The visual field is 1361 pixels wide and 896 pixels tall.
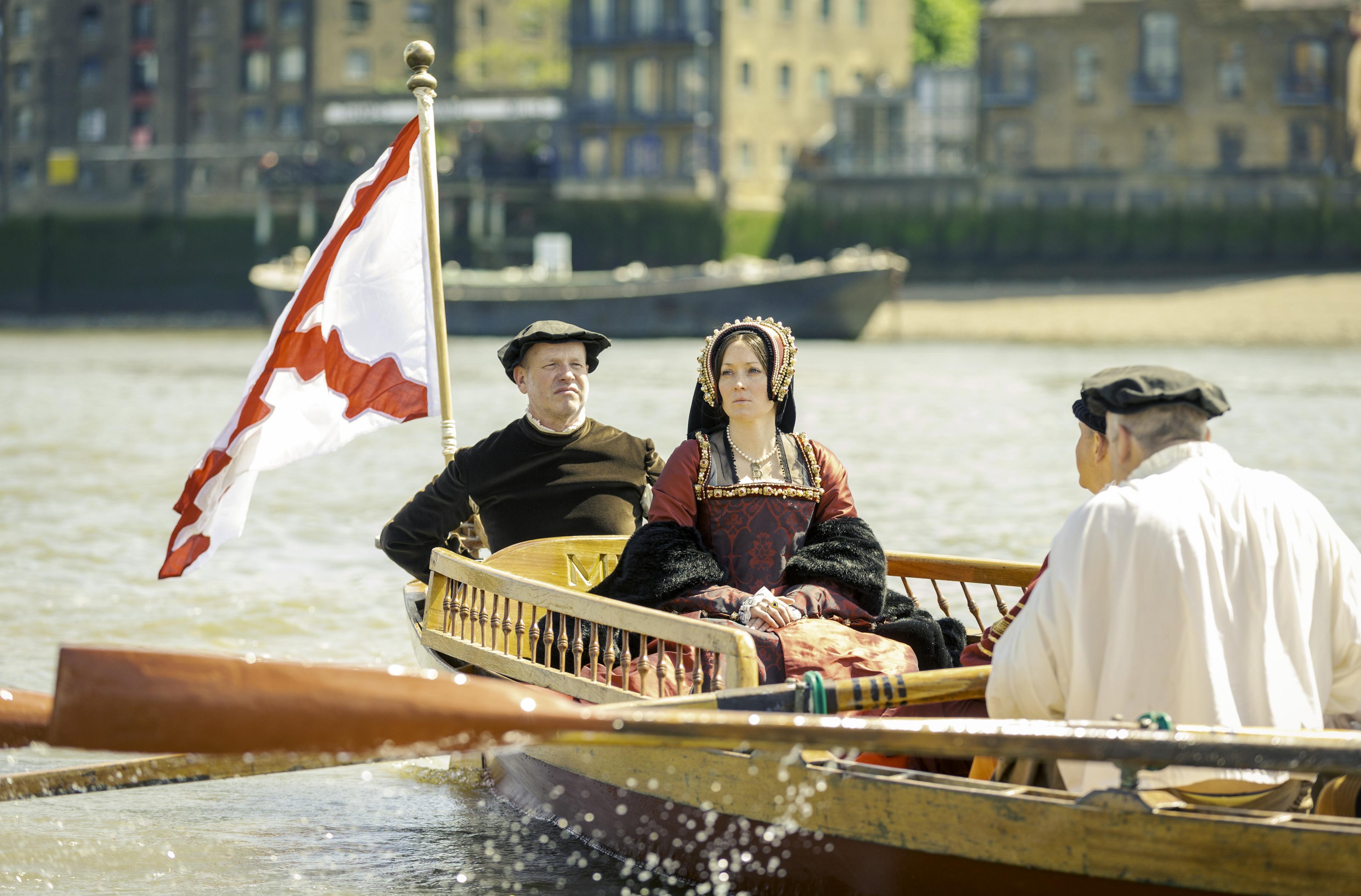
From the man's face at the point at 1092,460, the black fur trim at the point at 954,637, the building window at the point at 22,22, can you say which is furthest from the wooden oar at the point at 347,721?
the building window at the point at 22,22

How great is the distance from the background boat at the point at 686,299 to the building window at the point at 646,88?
33.4ft

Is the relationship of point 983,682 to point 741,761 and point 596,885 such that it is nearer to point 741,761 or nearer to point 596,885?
point 741,761

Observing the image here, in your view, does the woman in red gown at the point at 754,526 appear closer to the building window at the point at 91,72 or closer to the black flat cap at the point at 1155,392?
the black flat cap at the point at 1155,392

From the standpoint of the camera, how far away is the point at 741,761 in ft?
14.3

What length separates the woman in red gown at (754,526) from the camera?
5.06 meters

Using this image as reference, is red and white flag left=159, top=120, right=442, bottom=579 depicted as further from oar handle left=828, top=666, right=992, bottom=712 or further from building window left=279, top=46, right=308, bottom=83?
building window left=279, top=46, right=308, bottom=83

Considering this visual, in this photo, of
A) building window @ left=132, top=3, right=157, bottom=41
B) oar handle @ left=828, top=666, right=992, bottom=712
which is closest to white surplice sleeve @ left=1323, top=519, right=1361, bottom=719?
oar handle @ left=828, top=666, right=992, bottom=712

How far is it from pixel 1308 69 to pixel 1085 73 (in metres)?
6.24

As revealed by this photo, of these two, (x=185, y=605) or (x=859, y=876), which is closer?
(x=859, y=876)

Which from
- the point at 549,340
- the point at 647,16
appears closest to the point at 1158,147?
the point at 647,16

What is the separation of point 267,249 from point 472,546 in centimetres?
5260

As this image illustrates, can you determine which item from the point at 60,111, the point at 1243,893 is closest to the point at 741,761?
the point at 1243,893

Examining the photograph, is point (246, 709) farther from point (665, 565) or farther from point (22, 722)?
point (665, 565)

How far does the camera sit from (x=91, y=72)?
6462cm
